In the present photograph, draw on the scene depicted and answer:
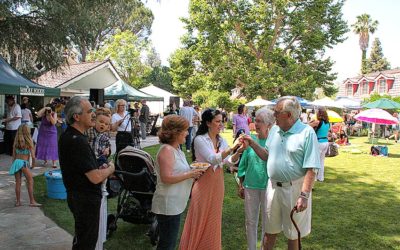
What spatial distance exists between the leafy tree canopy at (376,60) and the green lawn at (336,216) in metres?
54.9

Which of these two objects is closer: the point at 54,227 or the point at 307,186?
the point at 307,186

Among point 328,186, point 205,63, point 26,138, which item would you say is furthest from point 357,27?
point 26,138

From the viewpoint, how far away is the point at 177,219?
309cm

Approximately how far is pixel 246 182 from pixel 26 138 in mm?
3600

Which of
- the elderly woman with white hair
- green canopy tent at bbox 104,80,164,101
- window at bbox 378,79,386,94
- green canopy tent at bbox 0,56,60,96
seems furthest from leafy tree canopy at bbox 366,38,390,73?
the elderly woman with white hair

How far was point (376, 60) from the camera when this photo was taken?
60.8 metres

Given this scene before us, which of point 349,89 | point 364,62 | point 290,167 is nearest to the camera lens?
point 290,167

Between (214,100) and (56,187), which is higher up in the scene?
(214,100)

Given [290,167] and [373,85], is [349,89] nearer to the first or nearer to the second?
[373,85]

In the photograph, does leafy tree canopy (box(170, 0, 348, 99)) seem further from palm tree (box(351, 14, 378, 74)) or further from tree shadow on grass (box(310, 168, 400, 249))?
palm tree (box(351, 14, 378, 74))

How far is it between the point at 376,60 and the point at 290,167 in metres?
65.4

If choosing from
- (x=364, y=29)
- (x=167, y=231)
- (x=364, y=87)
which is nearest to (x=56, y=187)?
(x=167, y=231)

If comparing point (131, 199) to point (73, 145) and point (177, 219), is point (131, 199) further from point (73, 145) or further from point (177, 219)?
point (73, 145)

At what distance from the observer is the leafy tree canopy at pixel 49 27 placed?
7.86m
